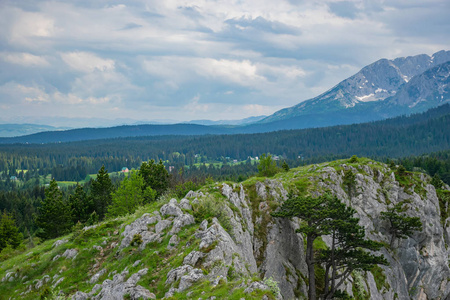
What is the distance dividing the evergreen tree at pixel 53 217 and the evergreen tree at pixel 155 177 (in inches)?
746

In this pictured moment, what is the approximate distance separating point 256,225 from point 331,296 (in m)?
13.0

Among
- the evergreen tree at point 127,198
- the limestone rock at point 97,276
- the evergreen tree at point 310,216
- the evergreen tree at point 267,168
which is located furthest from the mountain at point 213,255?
the evergreen tree at point 267,168

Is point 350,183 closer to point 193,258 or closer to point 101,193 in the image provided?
point 193,258

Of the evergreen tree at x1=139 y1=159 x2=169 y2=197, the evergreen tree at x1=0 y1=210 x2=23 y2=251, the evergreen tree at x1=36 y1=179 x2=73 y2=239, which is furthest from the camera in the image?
the evergreen tree at x1=139 y1=159 x2=169 y2=197

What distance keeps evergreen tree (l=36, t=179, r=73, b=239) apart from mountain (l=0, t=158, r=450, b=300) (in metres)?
18.1

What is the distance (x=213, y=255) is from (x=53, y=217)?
53.3 metres

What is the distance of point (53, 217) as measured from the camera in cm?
6556

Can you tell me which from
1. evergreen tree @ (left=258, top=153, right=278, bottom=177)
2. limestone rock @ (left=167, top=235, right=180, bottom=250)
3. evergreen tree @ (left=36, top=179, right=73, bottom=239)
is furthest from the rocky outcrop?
evergreen tree @ (left=36, top=179, right=73, bottom=239)

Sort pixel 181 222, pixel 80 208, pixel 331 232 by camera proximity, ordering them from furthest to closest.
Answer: pixel 80 208 → pixel 331 232 → pixel 181 222

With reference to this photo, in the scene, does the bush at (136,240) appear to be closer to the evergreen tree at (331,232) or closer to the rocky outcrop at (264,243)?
the rocky outcrop at (264,243)

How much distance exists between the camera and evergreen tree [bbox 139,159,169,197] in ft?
257

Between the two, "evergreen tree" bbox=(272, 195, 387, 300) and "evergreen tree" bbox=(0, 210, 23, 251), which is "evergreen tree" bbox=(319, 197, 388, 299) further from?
"evergreen tree" bbox=(0, 210, 23, 251)

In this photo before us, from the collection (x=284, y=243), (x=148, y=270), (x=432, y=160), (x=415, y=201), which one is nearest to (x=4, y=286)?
(x=148, y=270)

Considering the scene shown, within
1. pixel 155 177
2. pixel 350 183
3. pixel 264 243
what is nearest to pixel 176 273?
pixel 264 243
